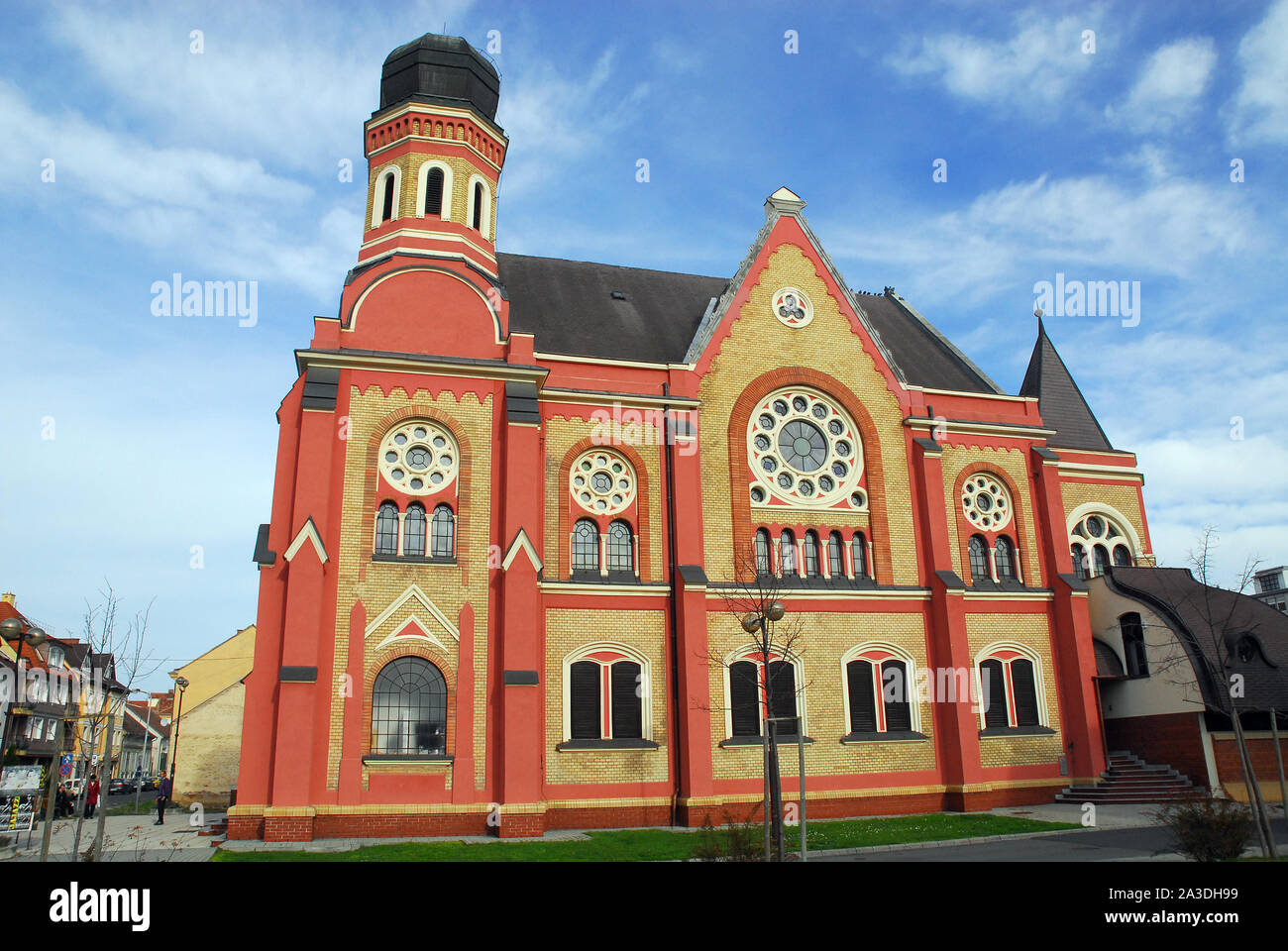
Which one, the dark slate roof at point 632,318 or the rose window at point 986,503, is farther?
the rose window at point 986,503

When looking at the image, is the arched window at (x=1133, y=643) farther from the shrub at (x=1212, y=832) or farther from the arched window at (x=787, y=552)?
the shrub at (x=1212, y=832)

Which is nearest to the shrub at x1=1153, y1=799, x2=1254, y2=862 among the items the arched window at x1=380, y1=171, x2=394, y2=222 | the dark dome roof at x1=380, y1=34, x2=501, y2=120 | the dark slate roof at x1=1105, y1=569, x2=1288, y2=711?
the dark slate roof at x1=1105, y1=569, x2=1288, y2=711

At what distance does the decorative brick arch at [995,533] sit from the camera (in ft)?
98.0

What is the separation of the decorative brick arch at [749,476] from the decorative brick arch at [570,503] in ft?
8.84

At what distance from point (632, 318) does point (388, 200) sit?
28.3ft

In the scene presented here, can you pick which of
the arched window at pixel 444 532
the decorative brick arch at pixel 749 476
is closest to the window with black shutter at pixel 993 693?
the decorative brick arch at pixel 749 476

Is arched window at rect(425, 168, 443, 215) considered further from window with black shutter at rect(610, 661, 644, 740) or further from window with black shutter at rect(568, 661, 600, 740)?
window with black shutter at rect(610, 661, 644, 740)

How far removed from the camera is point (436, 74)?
29.4 meters

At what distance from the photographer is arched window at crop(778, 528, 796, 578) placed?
28.0 metres

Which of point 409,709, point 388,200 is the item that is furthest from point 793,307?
point 409,709

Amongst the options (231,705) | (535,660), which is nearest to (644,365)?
(535,660)

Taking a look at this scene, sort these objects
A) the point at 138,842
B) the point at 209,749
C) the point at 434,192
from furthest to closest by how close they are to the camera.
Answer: the point at 209,749 < the point at 434,192 < the point at 138,842

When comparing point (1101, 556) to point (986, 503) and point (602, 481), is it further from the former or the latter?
point (602, 481)

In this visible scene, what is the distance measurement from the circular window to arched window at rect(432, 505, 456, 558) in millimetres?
12429
